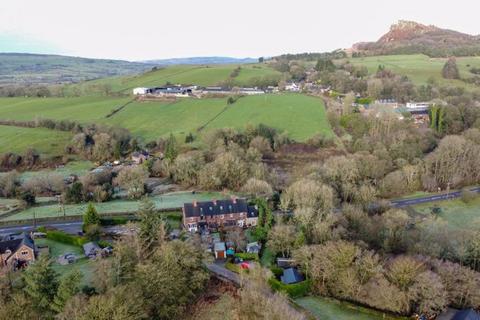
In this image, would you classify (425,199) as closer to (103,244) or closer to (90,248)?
(103,244)

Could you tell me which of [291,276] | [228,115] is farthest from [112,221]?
[228,115]

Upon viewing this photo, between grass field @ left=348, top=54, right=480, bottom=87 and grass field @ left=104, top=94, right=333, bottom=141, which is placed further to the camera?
grass field @ left=348, top=54, right=480, bottom=87

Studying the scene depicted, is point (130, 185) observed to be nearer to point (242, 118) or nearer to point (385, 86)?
point (242, 118)

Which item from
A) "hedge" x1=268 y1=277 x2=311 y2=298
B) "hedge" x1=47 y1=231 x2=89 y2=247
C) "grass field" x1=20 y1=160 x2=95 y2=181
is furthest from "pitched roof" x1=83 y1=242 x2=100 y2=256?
"grass field" x1=20 y1=160 x2=95 y2=181

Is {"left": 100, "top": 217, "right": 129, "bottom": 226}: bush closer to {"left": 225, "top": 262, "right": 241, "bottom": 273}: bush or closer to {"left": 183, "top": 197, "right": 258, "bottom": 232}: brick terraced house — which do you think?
{"left": 183, "top": 197, "right": 258, "bottom": 232}: brick terraced house

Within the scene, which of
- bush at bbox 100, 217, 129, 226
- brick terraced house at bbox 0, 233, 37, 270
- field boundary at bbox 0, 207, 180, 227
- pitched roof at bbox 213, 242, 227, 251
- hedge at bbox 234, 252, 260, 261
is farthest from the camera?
field boundary at bbox 0, 207, 180, 227

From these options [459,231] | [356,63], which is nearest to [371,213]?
[459,231]

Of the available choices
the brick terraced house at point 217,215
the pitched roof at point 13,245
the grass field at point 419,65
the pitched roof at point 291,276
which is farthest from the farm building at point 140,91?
the pitched roof at point 291,276
